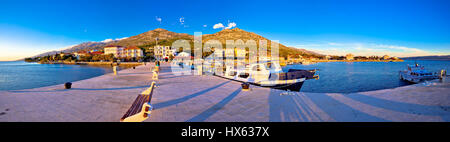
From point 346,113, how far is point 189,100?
4.67 meters

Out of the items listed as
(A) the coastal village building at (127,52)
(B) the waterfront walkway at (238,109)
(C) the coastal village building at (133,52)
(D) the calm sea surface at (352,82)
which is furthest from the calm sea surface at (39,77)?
(A) the coastal village building at (127,52)

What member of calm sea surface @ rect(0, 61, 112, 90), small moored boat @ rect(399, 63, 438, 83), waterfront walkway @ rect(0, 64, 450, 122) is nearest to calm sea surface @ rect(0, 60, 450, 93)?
calm sea surface @ rect(0, 61, 112, 90)

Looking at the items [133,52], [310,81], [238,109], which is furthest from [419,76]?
[133,52]

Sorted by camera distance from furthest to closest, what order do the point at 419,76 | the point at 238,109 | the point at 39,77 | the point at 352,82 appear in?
1. the point at 352,82
2. the point at 39,77
3. the point at 419,76
4. the point at 238,109

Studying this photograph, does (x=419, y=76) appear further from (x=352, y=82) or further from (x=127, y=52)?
(x=127, y=52)

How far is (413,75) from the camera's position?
23.0 meters

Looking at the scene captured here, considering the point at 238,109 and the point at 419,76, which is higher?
the point at 238,109

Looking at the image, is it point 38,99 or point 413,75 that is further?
point 413,75

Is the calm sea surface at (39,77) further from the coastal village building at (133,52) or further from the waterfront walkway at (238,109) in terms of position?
the coastal village building at (133,52)

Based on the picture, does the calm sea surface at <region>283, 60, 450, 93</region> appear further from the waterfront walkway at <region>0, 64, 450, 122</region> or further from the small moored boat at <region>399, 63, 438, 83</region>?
the waterfront walkway at <region>0, 64, 450, 122</region>
